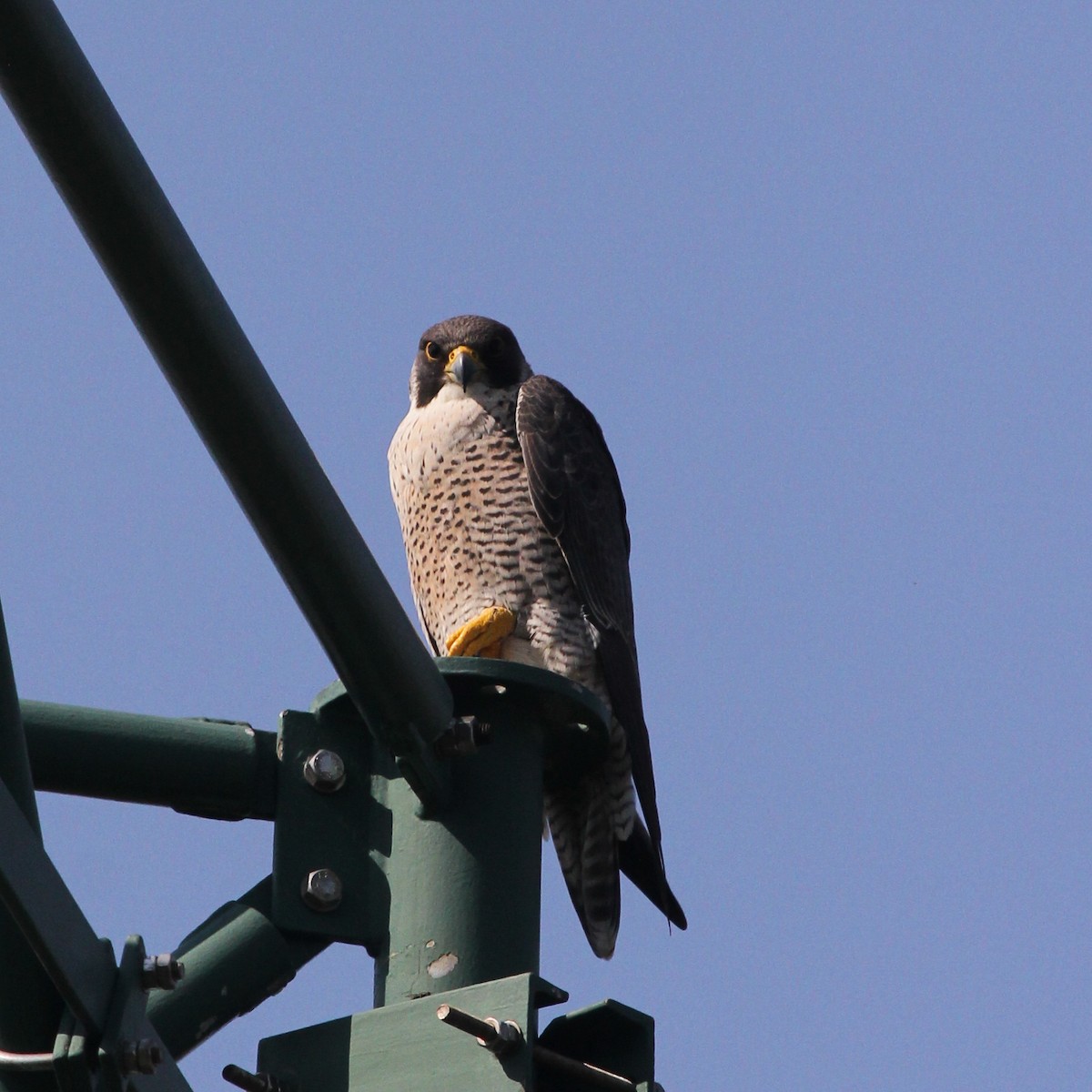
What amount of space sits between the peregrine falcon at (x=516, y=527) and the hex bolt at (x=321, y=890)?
111 inches

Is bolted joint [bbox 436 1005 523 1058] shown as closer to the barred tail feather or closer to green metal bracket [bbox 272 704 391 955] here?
green metal bracket [bbox 272 704 391 955]

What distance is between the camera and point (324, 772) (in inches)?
96.3

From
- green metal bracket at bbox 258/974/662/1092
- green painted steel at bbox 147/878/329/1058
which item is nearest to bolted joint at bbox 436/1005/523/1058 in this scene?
green metal bracket at bbox 258/974/662/1092

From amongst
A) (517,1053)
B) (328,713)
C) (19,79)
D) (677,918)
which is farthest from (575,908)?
(19,79)

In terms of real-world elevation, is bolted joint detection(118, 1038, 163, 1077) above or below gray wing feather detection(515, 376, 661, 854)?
below

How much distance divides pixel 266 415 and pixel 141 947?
0.53m

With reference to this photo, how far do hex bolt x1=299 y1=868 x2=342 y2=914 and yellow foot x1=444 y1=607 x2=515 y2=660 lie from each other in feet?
10.5

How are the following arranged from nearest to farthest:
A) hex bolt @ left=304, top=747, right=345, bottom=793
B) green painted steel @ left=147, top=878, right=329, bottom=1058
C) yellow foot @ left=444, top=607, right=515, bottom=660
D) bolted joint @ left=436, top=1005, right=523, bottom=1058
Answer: bolted joint @ left=436, top=1005, right=523, bottom=1058, green painted steel @ left=147, top=878, right=329, bottom=1058, hex bolt @ left=304, top=747, right=345, bottom=793, yellow foot @ left=444, top=607, right=515, bottom=660

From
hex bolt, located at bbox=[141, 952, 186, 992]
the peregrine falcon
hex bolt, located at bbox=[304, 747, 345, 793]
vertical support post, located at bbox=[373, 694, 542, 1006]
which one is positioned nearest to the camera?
hex bolt, located at bbox=[141, 952, 186, 992]

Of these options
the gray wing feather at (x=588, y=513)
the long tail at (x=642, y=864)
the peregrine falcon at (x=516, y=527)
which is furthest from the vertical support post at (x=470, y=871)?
the gray wing feather at (x=588, y=513)

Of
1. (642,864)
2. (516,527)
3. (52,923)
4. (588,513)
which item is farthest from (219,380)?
(588,513)

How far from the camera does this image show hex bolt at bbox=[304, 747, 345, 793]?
96.0 inches

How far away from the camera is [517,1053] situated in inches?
80.5

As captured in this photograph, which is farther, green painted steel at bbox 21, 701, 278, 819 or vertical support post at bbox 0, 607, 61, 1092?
green painted steel at bbox 21, 701, 278, 819
